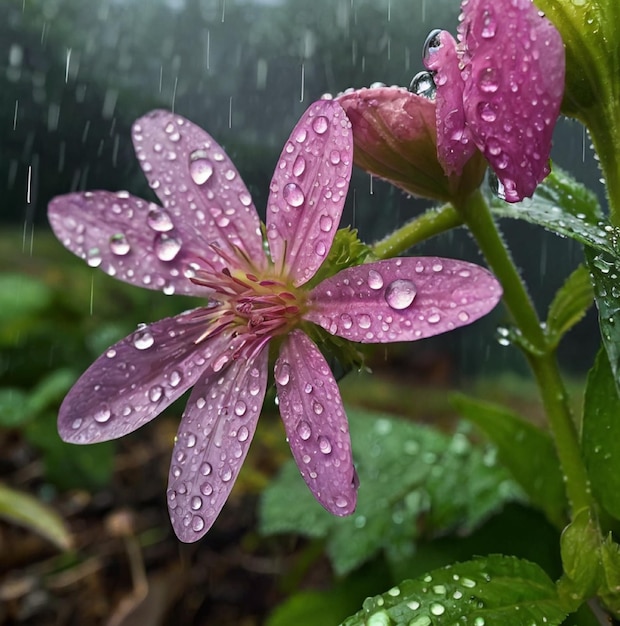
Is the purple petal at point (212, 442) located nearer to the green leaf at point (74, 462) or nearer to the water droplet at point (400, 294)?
the water droplet at point (400, 294)

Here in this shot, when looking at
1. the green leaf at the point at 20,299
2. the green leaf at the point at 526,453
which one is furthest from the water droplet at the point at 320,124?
the green leaf at the point at 20,299

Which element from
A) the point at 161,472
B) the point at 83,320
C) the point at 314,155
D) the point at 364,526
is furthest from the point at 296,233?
the point at 83,320

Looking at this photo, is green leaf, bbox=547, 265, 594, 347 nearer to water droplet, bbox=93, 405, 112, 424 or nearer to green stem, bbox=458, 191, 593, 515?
green stem, bbox=458, 191, 593, 515

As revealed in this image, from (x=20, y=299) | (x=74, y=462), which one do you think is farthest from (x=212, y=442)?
(x=20, y=299)

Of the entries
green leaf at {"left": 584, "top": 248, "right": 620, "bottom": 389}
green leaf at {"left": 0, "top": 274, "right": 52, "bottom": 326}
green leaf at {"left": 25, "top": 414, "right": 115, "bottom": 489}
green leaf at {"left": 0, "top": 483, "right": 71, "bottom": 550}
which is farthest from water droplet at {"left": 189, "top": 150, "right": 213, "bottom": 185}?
green leaf at {"left": 0, "top": 274, "right": 52, "bottom": 326}

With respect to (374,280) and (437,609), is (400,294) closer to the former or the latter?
(374,280)
